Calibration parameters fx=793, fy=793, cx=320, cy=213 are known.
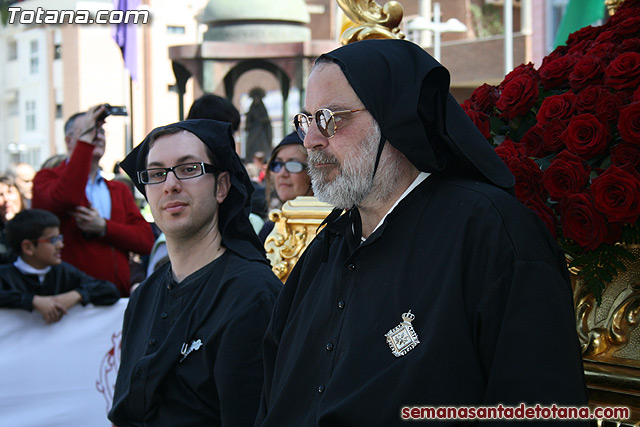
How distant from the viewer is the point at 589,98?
243cm

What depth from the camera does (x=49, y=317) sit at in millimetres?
4891

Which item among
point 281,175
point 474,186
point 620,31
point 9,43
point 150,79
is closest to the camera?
→ point 474,186

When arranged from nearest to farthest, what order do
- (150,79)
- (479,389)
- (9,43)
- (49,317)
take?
(479,389), (49,317), (150,79), (9,43)

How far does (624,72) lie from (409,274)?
3.30 ft

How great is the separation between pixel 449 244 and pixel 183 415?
4.39ft

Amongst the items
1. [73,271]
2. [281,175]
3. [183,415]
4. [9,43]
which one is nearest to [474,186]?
[183,415]

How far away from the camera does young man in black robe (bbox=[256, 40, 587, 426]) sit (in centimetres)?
175

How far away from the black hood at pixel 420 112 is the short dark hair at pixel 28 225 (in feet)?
10.4

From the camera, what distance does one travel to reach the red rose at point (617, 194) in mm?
2164

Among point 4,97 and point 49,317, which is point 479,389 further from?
point 4,97

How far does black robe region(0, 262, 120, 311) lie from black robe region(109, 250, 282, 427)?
6.41 feet

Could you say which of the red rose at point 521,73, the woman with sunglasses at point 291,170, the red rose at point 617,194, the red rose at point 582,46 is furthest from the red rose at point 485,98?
the woman with sunglasses at point 291,170

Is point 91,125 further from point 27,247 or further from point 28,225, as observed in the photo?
point 27,247

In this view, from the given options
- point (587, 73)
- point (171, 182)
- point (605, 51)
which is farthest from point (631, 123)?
point (171, 182)
